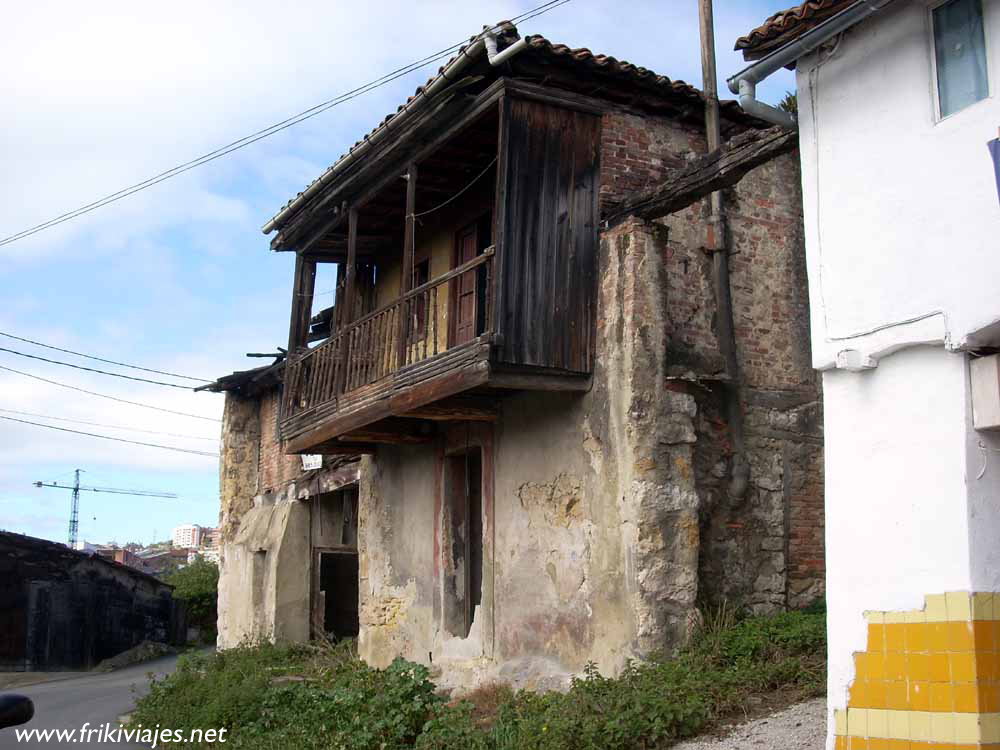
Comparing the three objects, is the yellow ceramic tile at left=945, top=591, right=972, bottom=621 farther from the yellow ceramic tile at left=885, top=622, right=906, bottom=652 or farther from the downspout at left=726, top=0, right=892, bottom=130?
the downspout at left=726, top=0, right=892, bottom=130

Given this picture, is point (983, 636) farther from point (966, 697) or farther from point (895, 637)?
point (895, 637)

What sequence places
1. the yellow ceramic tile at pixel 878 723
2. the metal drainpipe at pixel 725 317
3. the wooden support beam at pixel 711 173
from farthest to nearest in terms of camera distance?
the metal drainpipe at pixel 725 317
the wooden support beam at pixel 711 173
the yellow ceramic tile at pixel 878 723

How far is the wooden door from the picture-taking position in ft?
40.1

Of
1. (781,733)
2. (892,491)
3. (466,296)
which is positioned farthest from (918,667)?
(466,296)

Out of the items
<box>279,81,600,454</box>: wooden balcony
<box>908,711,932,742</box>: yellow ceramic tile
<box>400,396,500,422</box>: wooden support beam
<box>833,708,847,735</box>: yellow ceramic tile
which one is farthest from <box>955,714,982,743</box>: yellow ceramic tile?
<box>400,396,500,422</box>: wooden support beam

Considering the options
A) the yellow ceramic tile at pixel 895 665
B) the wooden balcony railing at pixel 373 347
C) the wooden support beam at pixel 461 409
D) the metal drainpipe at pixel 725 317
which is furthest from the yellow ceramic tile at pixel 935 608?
the wooden support beam at pixel 461 409

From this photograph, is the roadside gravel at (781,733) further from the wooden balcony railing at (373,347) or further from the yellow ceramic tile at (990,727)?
the wooden balcony railing at (373,347)

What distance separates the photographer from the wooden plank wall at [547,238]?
9398 millimetres

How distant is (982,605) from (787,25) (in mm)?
3665

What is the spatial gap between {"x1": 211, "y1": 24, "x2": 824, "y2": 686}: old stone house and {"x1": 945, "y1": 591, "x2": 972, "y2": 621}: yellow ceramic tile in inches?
133

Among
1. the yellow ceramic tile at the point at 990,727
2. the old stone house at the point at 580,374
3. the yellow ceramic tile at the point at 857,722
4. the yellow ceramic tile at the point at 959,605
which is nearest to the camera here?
the yellow ceramic tile at the point at 990,727

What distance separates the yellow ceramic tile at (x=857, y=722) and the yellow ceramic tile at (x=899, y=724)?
18 centimetres

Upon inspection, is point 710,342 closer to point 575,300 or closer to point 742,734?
point 575,300

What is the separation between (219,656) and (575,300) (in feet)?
27.3
